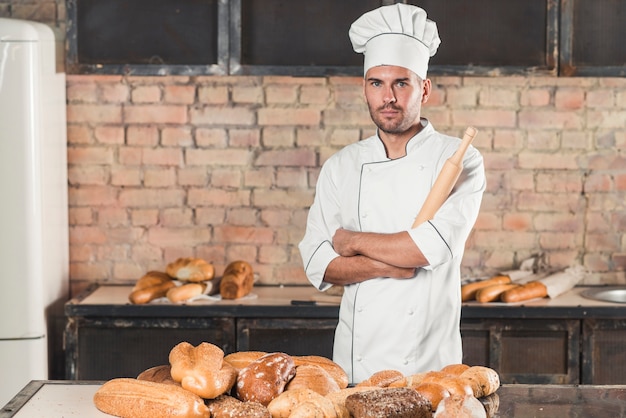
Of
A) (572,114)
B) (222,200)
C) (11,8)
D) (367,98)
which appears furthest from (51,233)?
(572,114)

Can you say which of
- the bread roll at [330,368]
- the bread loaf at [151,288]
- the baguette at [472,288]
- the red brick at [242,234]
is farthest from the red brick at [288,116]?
the bread roll at [330,368]

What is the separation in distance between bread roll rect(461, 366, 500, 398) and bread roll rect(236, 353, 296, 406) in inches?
14.9

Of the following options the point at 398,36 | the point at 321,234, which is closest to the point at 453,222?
the point at 321,234

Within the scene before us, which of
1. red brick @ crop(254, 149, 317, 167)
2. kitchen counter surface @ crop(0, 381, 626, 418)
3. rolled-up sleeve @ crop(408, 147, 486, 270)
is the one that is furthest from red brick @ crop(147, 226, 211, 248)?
kitchen counter surface @ crop(0, 381, 626, 418)

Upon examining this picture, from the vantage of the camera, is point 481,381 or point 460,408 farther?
point 481,381

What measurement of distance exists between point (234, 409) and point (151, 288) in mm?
2162

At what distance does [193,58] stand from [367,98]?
1372 mm

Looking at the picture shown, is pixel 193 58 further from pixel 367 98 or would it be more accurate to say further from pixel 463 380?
pixel 463 380

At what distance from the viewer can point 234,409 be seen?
1.80 m

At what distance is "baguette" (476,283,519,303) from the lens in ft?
12.7

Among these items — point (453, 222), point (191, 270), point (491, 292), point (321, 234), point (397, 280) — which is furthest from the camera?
point (191, 270)

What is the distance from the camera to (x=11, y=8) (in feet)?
14.1

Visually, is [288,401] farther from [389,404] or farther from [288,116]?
[288,116]

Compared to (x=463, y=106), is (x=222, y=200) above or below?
below
